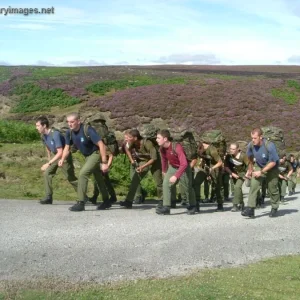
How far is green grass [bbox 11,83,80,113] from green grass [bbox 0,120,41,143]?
52.2 feet

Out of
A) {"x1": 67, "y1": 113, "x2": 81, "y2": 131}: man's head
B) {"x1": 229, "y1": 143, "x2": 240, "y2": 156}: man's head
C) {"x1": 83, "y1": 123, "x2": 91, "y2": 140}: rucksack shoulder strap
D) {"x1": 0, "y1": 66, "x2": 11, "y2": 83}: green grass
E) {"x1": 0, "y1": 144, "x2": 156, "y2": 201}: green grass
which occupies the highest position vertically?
{"x1": 67, "y1": 113, "x2": 81, "y2": 131}: man's head

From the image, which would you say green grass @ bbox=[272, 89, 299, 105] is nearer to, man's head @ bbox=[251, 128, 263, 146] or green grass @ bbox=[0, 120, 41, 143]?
green grass @ bbox=[0, 120, 41, 143]

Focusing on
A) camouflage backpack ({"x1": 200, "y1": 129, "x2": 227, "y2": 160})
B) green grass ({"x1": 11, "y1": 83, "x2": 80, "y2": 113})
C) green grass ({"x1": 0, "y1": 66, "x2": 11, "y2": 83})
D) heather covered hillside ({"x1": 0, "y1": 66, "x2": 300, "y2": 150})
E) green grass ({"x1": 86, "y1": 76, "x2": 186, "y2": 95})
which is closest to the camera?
camouflage backpack ({"x1": 200, "y1": 129, "x2": 227, "y2": 160})

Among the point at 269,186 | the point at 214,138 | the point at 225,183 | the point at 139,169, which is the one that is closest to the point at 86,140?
the point at 139,169

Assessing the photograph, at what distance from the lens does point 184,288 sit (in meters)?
7.24

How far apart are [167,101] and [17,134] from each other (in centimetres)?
1977

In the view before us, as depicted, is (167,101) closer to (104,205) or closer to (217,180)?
(217,180)

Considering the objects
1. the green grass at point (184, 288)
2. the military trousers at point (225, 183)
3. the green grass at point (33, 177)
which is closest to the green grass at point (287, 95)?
the green grass at point (33, 177)

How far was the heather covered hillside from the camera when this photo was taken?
1478 inches

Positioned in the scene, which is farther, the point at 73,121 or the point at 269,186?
the point at 269,186

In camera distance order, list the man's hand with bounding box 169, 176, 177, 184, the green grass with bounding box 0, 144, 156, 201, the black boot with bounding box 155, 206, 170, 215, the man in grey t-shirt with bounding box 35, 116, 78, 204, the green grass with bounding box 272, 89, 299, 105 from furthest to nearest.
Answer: the green grass with bounding box 272, 89, 299, 105
the green grass with bounding box 0, 144, 156, 201
the man in grey t-shirt with bounding box 35, 116, 78, 204
the black boot with bounding box 155, 206, 170, 215
the man's hand with bounding box 169, 176, 177, 184

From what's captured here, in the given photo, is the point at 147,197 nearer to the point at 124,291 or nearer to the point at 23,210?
the point at 23,210

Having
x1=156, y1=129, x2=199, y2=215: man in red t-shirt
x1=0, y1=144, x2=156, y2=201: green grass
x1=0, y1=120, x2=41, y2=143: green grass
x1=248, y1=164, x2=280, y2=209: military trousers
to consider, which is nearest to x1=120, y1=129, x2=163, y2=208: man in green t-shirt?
x1=156, y1=129, x2=199, y2=215: man in red t-shirt

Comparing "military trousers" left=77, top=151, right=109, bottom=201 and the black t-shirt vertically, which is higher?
the black t-shirt
